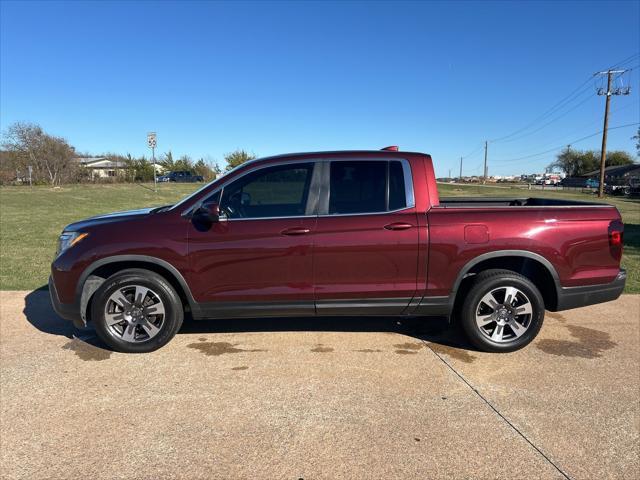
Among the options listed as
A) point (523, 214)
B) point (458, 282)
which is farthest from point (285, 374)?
point (523, 214)

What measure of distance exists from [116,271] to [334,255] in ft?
6.86

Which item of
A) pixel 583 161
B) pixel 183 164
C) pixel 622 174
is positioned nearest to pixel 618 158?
pixel 583 161

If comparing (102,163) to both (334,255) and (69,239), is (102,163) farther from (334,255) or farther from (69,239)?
(334,255)

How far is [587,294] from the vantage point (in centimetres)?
417

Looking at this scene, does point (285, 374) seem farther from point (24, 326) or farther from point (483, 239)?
point (24, 326)

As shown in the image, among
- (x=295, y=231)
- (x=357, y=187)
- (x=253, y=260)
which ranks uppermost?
(x=357, y=187)

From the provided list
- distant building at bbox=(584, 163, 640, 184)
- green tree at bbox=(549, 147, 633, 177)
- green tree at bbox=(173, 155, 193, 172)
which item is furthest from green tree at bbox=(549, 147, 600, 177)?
green tree at bbox=(173, 155, 193, 172)

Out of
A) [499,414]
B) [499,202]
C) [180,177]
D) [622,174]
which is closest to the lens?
[499,414]

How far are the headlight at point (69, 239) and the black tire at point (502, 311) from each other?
3.60m

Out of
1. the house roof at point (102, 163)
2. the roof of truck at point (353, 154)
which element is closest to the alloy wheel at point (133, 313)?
the roof of truck at point (353, 154)

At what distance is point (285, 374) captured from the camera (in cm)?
376

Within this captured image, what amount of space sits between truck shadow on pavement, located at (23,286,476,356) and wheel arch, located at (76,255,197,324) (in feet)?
1.93

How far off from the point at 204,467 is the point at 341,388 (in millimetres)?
1258

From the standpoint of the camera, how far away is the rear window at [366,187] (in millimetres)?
4109
